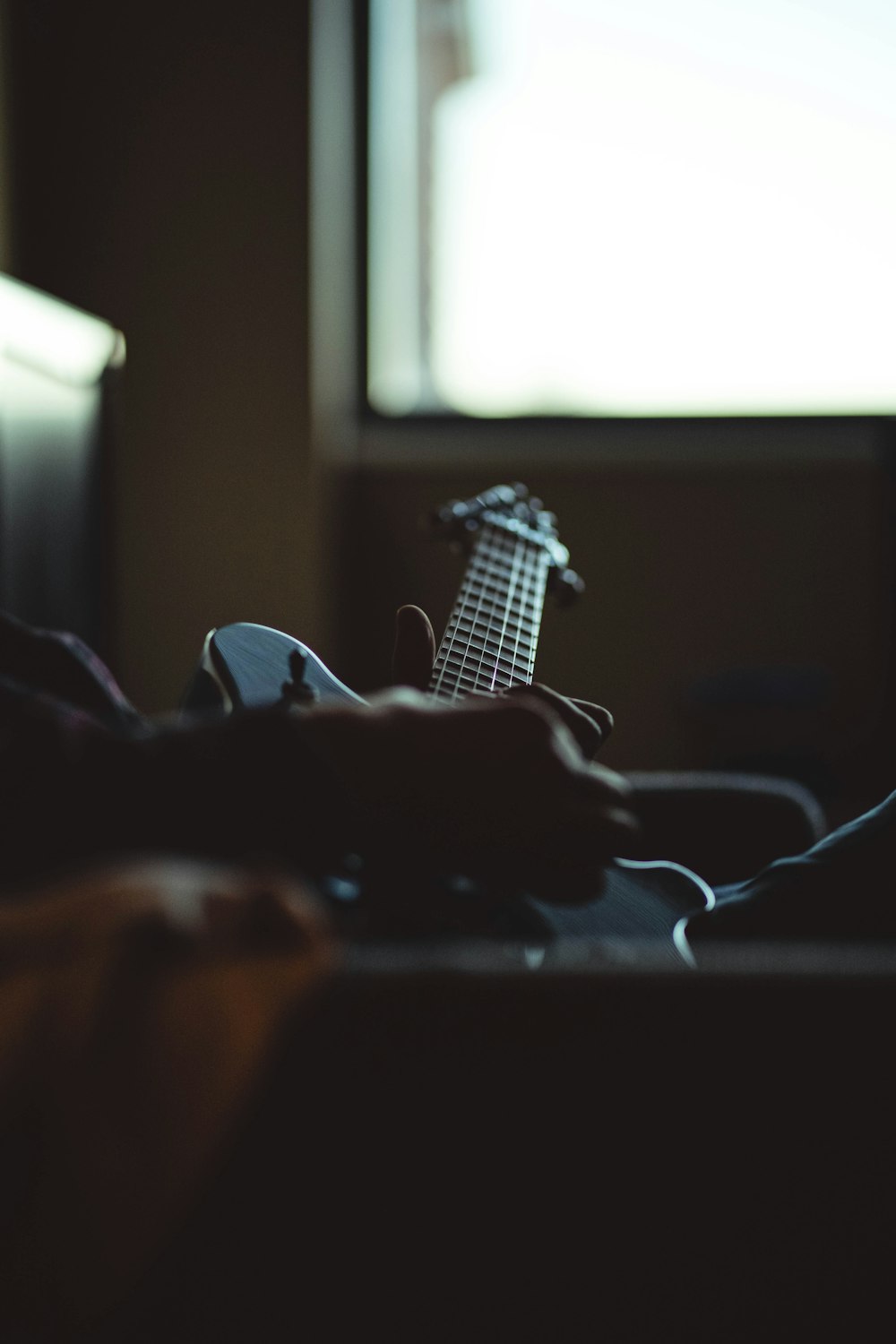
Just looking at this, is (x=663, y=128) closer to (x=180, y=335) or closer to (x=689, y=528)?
(x=689, y=528)

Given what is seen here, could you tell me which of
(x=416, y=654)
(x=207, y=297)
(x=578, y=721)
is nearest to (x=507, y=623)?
(x=416, y=654)

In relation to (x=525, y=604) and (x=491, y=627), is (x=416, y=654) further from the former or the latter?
(x=525, y=604)

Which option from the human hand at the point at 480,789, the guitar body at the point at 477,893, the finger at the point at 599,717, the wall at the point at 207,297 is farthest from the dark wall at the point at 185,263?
the human hand at the point at 480,789

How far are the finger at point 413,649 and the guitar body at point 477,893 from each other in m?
0.04

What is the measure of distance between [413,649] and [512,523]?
636mm

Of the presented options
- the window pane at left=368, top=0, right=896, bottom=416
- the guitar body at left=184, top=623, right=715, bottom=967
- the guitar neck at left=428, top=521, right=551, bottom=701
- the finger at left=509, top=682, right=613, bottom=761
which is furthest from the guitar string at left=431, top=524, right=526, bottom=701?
the window pane at left=368, top=0, right=896, bottom=416

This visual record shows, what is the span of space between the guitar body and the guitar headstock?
20.0 inches

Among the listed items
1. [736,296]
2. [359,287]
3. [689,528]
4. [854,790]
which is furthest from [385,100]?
[854,790]

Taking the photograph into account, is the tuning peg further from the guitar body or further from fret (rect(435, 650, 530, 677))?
the guitar body

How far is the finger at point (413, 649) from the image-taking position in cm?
73

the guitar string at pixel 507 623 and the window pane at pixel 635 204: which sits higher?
the window pane at pixel 635 204

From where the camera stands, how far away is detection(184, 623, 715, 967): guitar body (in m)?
0.53

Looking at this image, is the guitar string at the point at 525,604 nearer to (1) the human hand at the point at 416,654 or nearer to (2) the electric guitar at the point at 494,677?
(2) the electric guitar at the point at 494,677

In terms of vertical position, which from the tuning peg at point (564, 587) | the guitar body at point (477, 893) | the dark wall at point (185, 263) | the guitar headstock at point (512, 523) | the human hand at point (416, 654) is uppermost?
the dark wall at point (185, 263)
